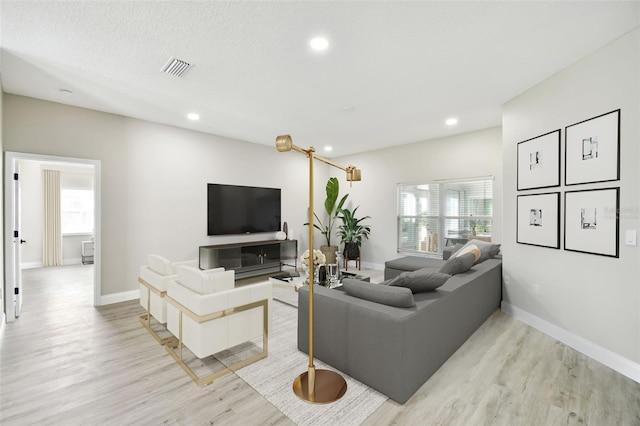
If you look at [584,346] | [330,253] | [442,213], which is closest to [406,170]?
[442,213]

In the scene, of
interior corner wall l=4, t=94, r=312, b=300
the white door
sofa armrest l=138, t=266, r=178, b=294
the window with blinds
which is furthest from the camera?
the window with blinds

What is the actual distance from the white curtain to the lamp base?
304 inches

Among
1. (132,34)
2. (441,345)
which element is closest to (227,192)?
(132,34)

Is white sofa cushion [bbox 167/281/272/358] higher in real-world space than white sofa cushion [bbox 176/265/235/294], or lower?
lower

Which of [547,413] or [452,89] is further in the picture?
[452,89]

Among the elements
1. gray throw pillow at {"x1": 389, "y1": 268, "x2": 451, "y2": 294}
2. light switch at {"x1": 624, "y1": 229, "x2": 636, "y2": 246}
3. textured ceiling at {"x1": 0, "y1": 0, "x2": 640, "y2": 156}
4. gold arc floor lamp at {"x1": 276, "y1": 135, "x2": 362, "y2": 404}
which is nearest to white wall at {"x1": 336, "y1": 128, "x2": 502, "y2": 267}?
textured ceiling at {"x1": 0, "y1": 0, "x2": 640, "y2": 156}

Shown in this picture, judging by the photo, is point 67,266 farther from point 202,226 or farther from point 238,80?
point 238,80

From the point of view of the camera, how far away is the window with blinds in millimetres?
5056

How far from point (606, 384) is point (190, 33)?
165 inches

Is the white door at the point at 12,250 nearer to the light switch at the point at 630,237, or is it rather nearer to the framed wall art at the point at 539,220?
the framed wall art at the point at 539,220

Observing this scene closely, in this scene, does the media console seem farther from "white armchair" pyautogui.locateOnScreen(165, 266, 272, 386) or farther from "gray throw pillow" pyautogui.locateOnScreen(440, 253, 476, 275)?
"gray throw pillow" pyautogui.locateOnScreen(440, 253, 476, 275)

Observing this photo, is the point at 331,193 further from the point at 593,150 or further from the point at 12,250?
the point at 12,250

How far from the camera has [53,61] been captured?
8.80 feet

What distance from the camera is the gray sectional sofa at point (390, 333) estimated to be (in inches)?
75.1
